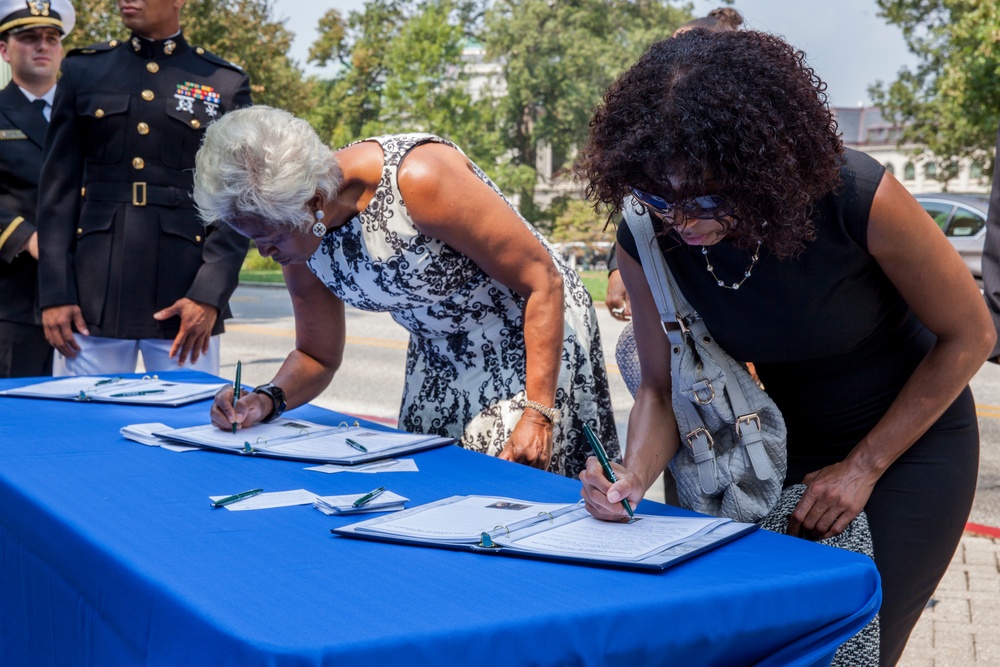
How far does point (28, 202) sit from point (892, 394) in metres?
3.42

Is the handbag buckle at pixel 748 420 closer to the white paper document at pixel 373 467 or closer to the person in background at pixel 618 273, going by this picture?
the white paper document at pixel 373 467

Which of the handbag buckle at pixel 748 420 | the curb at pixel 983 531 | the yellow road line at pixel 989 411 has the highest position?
the handbag buckle at pixel 748 420

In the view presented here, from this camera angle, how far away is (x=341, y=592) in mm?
1322

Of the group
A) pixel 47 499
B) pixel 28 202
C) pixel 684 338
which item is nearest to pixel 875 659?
pixel 684 338

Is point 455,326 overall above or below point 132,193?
below

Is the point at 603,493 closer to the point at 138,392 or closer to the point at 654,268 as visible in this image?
the point at 654,268

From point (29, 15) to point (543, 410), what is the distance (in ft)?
9.28

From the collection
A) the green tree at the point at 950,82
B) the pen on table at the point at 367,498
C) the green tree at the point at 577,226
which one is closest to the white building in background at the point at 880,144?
the green tree at the point at 577,226

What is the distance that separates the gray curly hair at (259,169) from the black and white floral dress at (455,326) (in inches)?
7.9

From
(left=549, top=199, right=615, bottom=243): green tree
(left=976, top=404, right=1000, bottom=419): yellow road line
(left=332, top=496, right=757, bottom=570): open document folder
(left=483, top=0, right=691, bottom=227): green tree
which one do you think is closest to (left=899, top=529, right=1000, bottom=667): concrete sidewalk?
(left=332, top=496, right=757, bottom=570): open document folder

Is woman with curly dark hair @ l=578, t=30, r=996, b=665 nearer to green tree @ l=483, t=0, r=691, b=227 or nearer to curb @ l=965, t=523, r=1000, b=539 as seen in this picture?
curb @ l=965, t=523, r=1000, b=539

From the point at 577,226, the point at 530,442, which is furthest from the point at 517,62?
the point at 530,442

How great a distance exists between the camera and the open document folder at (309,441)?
Result: 221 cm

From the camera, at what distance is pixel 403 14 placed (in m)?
45.3
